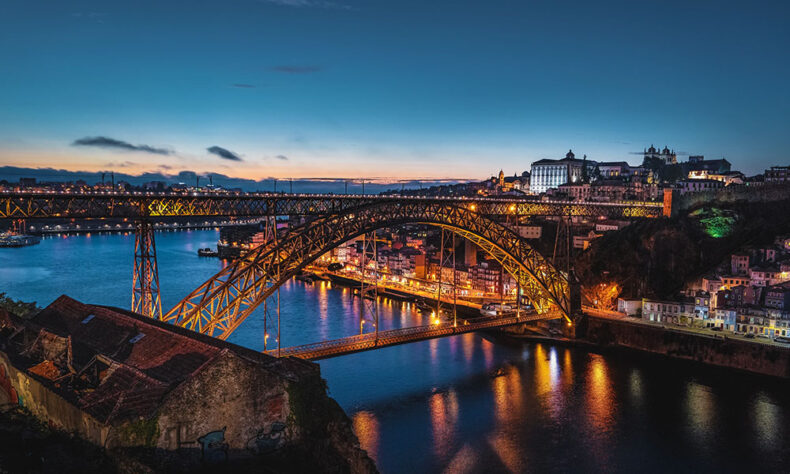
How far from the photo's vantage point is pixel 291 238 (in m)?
18.2

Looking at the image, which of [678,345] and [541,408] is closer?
[541,408]

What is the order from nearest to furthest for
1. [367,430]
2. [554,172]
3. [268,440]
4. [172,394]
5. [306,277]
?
1. [172,394]
2. [268,440]
3. [367,430]
4. [306,277]
5. [554,172]

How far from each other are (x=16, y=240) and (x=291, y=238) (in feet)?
210

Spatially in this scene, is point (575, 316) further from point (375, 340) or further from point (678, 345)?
point (375, 340)

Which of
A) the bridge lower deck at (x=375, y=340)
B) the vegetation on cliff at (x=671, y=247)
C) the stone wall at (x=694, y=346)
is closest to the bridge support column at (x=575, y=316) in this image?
the stone wall at (x=694, y=346)

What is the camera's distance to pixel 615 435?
1659cm

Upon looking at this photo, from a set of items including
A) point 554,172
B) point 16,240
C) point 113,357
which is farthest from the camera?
point 554,172

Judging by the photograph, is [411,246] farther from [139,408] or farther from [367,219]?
[139,408]

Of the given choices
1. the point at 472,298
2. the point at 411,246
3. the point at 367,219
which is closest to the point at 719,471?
the point at 367,219

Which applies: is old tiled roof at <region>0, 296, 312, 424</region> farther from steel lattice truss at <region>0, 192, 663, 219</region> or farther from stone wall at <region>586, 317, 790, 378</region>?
stone wall at <region>586, 317, 790, 378</region>

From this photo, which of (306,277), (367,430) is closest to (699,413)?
(367,430)

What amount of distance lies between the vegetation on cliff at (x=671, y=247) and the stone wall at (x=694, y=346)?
3.99m

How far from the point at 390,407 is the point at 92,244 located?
2459 inches

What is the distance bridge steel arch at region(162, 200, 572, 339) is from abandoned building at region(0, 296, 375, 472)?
188 inches
